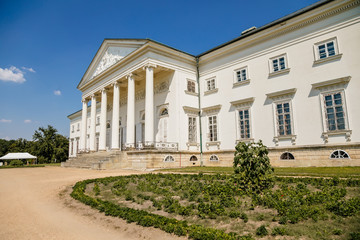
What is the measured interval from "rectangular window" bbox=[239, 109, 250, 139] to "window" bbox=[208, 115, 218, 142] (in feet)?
8.08

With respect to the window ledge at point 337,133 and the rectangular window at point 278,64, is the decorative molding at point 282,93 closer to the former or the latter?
the rectangular window at point 278,64

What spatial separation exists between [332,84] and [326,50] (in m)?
2.41

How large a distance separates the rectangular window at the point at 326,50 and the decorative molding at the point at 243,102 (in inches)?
208

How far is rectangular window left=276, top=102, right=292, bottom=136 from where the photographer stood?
1633 centimetres

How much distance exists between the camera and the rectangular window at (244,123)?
18469mm

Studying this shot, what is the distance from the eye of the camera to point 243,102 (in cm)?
1873

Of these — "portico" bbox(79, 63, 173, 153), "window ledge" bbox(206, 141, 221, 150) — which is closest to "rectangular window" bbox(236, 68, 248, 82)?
"window ledge" bbox(206, 141, 221, 150)

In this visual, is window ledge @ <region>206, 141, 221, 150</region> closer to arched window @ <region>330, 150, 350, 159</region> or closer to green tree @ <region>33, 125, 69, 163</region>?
arched window @ <region>330, 150, 350, 159</region>

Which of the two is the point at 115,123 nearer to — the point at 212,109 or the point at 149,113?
the point at 149,113

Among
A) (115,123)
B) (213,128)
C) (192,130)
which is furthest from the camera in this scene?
(115,123)

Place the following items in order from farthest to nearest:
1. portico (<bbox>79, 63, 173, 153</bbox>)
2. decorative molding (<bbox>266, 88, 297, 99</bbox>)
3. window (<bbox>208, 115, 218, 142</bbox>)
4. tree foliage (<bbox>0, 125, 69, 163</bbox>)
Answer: tree foliage (<bbox>0, 125, 69, 163</bbox>), window (<bbox>208, 115, 218, 142</bbox>), portico (<bbox>79, 63, 173, 153</bbox>), decorative molding (<bbox>266, 88, 297, 99</bbox>)

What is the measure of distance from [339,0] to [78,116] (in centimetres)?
4600

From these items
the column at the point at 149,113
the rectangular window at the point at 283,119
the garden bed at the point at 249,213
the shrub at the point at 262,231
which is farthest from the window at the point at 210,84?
the shrub at the point at 262,231

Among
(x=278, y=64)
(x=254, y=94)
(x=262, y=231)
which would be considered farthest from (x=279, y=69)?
(x=262, y=231)
